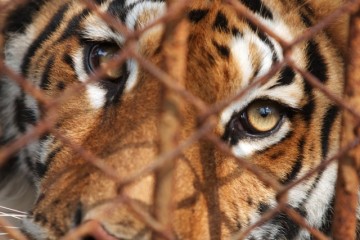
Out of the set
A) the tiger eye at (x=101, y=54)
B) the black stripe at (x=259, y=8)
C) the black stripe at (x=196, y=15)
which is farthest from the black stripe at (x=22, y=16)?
the black stripe at (x=259, y=8)

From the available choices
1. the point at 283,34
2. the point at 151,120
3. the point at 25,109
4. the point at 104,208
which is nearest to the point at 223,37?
the point at 283,34

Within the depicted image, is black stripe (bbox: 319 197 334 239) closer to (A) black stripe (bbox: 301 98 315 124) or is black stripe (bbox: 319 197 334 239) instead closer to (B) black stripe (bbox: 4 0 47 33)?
(A) black stripe (bbox: 301 98 315 124)

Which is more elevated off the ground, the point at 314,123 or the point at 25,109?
the point at 25,109

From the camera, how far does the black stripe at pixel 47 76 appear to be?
2.08 meters

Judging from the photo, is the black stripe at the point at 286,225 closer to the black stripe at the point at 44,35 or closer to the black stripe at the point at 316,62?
the black stripe at the point at 316,62

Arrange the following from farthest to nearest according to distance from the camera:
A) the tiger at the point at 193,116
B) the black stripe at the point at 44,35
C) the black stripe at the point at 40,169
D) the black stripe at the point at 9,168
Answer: the black stripe at the point at 9,168
the black stripe at the point at 44,35
the black stripe at the point at 40,169
the tiger at the point at 193,116

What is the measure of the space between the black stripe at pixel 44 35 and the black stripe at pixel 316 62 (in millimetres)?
777

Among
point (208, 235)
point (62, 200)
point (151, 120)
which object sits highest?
point (151, 120)

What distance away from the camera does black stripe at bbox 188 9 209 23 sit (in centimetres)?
183

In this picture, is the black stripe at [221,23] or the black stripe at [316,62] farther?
the black stripe at [316,62]

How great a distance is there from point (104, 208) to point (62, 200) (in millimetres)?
236

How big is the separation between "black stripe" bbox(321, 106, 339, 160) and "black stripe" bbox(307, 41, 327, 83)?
4.1 inches

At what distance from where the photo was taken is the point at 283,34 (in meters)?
1.92

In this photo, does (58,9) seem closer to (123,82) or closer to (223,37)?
(123,82)
